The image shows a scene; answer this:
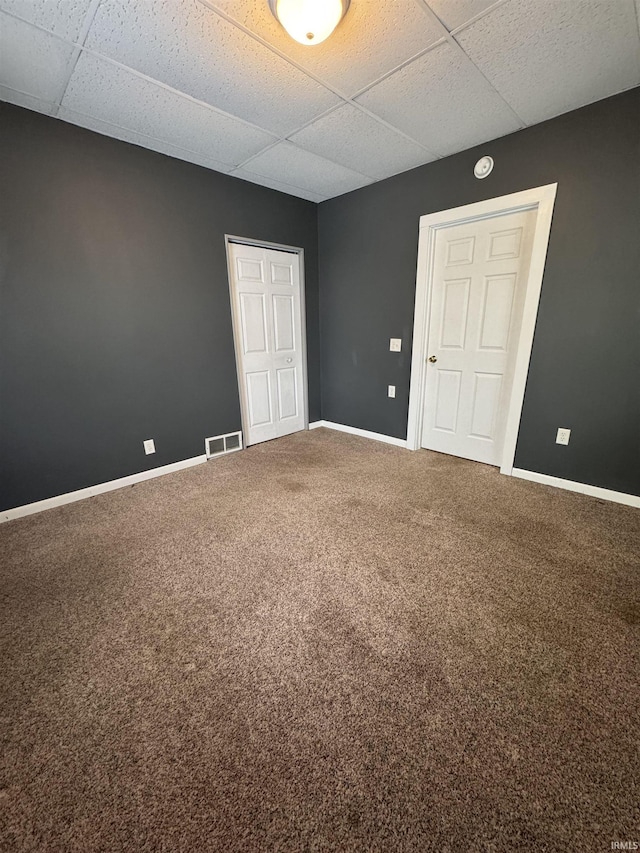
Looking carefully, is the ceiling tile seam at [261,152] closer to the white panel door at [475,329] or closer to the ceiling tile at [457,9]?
the ceiling tile at [457,9]

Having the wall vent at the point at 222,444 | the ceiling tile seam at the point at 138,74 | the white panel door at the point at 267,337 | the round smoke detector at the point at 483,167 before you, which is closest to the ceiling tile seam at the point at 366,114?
the ceiling tile seam at the point at 138,74

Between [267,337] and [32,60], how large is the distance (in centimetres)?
233

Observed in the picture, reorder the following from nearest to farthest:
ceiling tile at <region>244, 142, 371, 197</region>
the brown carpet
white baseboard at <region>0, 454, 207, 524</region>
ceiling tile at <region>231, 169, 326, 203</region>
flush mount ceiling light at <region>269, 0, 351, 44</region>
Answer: the brown carpet → flush mount ceiling light at <region>269, 0, 351, 44</region> → white baseboard at <region>0, 454, 207, 524</region> → ceiling tile at <region>244, 142, 371, 197</region> → ceiling tile at <region>231, 169, 326, 203</region>

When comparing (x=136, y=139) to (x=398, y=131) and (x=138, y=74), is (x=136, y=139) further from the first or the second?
(x=398, y=131)

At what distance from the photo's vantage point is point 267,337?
144 inches

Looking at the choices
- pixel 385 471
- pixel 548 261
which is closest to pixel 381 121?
pixel 548 261

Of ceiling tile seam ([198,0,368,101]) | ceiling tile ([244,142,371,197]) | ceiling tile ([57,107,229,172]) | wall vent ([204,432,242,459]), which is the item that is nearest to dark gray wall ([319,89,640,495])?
ceiling tile ([244,142,371,197])

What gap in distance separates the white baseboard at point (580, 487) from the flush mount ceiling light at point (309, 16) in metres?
3.01

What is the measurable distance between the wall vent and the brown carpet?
1.08 meters

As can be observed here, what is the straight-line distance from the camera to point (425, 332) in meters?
3.25

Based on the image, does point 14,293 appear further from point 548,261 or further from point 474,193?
point 548,261

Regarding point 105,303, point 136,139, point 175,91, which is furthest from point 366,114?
point 105,303

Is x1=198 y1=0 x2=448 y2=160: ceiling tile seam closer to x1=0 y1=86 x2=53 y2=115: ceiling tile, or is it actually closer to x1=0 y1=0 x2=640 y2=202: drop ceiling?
x1=0 y1=0 x2=640 y2=202: drop ceiling

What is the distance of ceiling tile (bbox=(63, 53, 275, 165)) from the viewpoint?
181 centimetres
